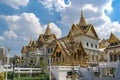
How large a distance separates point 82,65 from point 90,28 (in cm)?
1354

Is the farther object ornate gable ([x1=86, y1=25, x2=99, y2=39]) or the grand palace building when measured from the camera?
ornate gable ([x1=86, y1=25, x2=99, y2=39])

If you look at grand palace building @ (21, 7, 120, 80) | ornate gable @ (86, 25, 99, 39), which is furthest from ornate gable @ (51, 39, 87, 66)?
ornate gable @ (86, 25, 99, 39)

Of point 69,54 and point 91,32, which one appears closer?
point 69,54

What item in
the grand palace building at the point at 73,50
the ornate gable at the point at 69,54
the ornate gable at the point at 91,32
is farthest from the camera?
the ornate gable at the point at 91,32

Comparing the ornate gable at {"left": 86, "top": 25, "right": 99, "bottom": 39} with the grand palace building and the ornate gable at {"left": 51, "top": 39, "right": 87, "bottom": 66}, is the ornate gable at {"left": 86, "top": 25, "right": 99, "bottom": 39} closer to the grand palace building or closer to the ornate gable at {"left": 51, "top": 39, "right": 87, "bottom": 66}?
the grand palace building

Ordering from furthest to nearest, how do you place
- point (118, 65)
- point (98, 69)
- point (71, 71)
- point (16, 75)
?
point (98, 69), point (71, 71), point (16, 75), point (118, 65)

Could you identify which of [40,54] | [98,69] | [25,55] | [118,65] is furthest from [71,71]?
[25,55]

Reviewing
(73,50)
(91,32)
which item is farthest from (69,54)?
(91,32)

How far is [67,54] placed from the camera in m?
42.4

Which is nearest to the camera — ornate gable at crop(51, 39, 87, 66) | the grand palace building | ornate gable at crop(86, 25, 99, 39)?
the grand palace building

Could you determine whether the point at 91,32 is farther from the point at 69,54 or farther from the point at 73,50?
the point at 69,54

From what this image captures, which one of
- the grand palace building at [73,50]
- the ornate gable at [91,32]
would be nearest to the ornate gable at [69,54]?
the grand palace building at [73,50]

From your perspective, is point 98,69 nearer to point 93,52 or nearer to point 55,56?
point 55,56

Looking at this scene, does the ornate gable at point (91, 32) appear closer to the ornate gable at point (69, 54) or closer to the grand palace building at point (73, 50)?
the grand palace building at point (73, 50)
